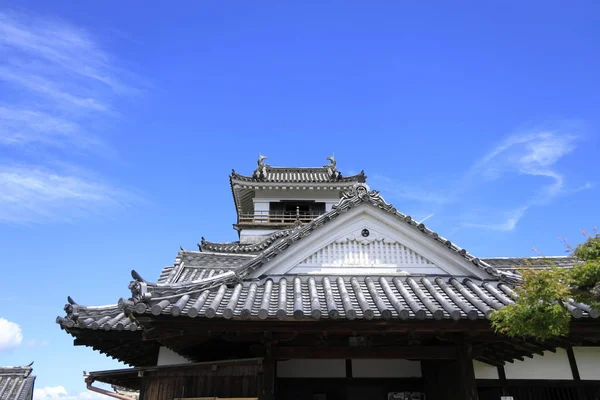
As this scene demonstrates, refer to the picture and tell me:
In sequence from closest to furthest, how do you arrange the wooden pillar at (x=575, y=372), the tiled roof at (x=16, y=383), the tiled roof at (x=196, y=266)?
the wooden pillar at (x=575, y=372) < the tiled roof at (x=196, y=266) < the tiled roof at (x=16, y=383)

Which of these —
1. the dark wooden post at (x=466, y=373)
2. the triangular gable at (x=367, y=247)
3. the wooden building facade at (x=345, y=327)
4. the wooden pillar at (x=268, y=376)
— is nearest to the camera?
the wooden building facade at (x=345, y=327)

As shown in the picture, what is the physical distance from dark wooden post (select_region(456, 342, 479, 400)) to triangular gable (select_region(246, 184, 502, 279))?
1806 mm

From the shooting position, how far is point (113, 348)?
8398 millimetres

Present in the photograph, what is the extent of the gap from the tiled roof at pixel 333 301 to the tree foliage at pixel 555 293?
4.60 ft

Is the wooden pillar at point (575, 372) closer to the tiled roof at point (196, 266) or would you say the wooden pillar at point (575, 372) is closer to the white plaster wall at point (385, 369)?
the white plaster wall at point (385, 369)

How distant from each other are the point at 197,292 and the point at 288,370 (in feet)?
9.85

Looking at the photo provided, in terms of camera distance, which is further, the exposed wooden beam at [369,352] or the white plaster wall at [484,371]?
the white plaster wall at [484,371]

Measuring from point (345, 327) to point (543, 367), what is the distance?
4.91 meters

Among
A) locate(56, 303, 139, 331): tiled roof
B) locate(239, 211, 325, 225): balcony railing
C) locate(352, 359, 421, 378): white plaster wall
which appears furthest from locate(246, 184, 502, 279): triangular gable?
locate(239, 211, 325, 225): balcony railing

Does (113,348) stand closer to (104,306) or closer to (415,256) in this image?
(104,306)

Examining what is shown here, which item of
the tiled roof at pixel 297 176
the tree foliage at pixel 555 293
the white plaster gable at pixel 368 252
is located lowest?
the tree foliage at pixel 555 293

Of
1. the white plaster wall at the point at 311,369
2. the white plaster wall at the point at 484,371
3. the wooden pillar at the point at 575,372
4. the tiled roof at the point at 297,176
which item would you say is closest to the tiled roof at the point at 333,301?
the white plaster wall at the point at 484,371

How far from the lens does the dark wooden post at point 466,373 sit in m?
7.13

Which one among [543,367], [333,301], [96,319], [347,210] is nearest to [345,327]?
[333,301]
